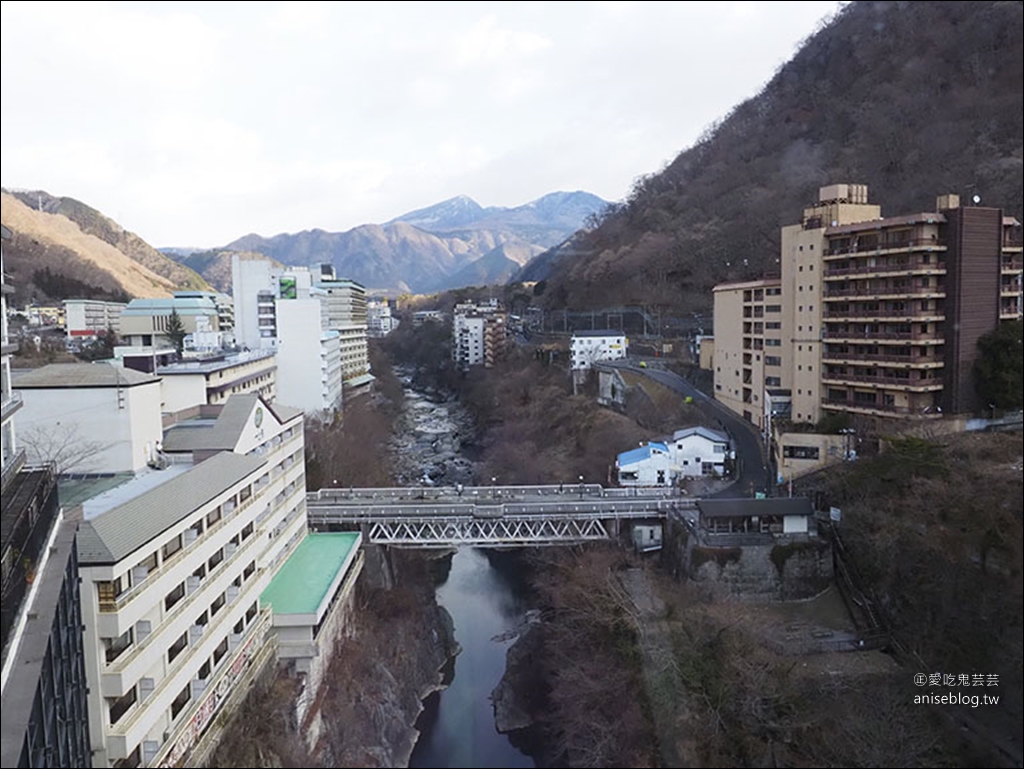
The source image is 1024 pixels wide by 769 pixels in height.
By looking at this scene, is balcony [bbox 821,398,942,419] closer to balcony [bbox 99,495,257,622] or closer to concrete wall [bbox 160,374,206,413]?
balcony [bbox 99,495,257,622]

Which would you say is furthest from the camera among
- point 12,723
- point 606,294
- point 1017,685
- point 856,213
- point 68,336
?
point 606,294

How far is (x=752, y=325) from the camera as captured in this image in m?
18.5

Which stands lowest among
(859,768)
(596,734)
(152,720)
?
(596,734)

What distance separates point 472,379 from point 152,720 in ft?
107

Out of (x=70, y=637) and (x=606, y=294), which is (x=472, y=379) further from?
(x=70, y=637)

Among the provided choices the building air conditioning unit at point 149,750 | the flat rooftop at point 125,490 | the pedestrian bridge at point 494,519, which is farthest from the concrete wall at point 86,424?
the pedestrian bridge at point 494,519

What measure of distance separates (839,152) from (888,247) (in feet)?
80.4

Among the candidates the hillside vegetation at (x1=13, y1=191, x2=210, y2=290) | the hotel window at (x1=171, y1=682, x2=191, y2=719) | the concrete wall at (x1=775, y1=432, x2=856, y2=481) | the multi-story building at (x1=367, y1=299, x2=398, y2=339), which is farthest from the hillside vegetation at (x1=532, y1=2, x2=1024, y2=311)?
the hillside vegetation at (x1=13, y1=191, x2=210, y2=290)

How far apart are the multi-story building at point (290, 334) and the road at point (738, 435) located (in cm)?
1097

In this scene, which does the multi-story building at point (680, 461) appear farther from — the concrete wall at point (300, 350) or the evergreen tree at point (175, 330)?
the evergreen tree at point (175, 330)

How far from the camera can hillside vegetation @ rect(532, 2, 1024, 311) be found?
27.5m

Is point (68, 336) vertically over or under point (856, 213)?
under

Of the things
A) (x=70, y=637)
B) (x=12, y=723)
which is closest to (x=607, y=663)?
(x=70, y=637)

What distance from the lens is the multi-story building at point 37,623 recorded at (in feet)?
12.5
